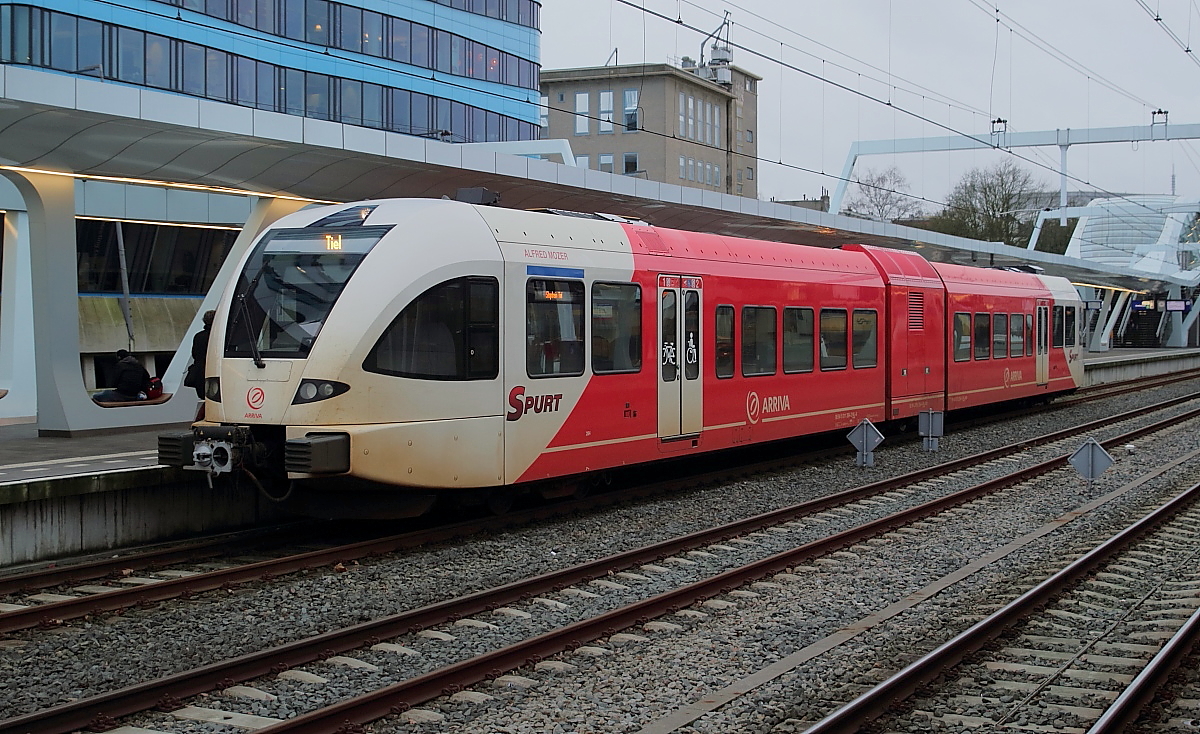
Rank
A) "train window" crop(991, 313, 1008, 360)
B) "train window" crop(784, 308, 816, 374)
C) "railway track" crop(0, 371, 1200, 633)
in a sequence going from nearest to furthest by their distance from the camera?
"railway track" crop(0, 371, 1200, 633), "train window" crop(784, 308, 816, 374), "train window" crop(991, 313, 1008, 360)

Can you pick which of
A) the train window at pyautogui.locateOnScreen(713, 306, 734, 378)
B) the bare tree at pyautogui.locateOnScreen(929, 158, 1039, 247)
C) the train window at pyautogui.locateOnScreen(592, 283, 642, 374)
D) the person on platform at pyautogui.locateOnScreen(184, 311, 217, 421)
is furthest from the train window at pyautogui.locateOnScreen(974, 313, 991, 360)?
the bare tree at pyautogui.locateOnScreen(929, 158, 1039, 247)

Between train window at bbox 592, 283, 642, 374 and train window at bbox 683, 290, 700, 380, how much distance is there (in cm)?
94

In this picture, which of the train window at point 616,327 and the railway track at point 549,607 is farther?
the train window at point 616,327

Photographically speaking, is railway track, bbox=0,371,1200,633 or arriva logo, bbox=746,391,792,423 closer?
railway track, bbox=0,371,1200,633

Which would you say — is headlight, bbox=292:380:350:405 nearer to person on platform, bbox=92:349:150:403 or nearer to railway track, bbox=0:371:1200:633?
railway track, bbox=0:371:1200:633

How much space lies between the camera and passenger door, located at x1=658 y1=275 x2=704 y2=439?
1324cm

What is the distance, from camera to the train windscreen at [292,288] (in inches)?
396

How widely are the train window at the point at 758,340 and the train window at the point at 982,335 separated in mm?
8040

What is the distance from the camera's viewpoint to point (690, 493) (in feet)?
46.4

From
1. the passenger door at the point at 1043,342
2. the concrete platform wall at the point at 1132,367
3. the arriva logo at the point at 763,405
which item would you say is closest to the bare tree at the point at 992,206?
the concrete platform wall at the point at 1132,367

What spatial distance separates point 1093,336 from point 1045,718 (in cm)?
5860

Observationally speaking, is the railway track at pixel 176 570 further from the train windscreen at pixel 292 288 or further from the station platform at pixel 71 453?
the train windscreen at pixel 292 288

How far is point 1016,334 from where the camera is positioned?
23641mm

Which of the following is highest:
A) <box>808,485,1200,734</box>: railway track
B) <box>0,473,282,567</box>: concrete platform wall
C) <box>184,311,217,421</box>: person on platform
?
<box>184,311,217,421</box>: person on platform
